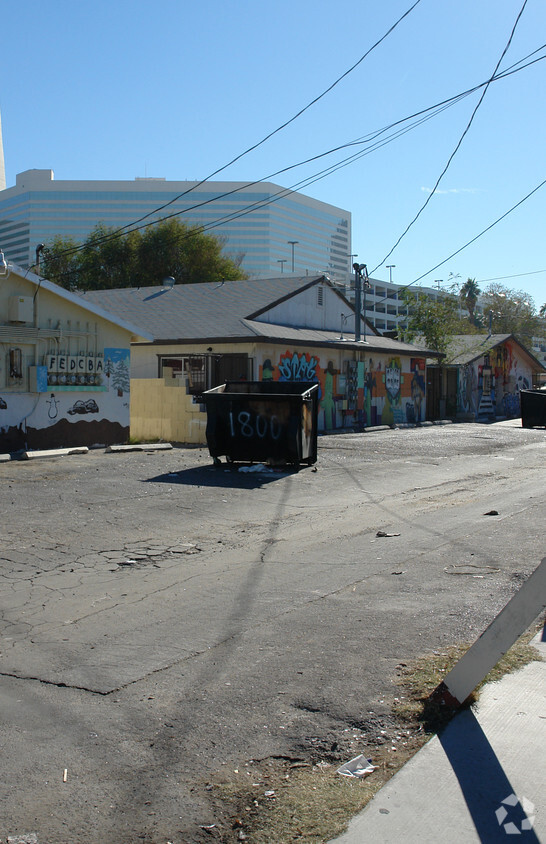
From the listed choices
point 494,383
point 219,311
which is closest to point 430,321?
point 494,383

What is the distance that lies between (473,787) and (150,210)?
17598 centimetres

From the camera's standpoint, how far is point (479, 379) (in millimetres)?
41281

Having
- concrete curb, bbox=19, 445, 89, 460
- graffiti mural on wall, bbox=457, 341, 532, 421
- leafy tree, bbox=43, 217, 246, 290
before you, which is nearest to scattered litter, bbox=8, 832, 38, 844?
concrete curb, bbox=19, 445, 89, 460

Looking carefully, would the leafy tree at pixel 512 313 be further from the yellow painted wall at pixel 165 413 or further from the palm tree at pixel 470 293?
the yellow painted wall at pixel 165 413

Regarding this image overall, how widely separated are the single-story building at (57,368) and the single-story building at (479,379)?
21020 millimetres

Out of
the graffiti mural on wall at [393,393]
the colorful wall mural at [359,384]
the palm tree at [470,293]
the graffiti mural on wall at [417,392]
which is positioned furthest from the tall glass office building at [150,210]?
the graffiti mural on wall at [393,393]

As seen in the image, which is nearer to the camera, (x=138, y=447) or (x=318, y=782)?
(x=318, y=782)

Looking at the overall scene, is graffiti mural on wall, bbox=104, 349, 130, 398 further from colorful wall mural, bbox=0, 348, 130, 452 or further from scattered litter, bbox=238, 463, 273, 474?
scattered litter, bbox=238, 463, 273, 474

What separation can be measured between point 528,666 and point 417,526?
16.4 feet

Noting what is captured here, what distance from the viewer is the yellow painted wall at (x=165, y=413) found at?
67.7ft

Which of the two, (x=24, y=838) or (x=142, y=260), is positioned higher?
(x=142, y=260)

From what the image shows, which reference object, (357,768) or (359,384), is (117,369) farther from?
(357,768)

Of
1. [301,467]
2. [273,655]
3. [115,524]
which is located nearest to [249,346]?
[301,467]

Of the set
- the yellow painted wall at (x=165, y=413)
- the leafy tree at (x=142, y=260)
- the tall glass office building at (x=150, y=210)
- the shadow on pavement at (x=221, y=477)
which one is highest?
the tall glass office building at (x=150, y=210)
